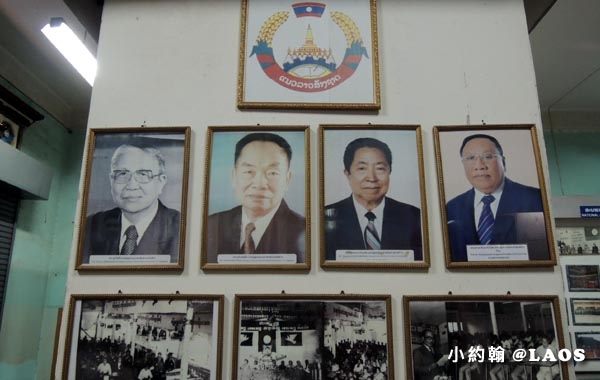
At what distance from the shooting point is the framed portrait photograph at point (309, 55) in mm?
1808

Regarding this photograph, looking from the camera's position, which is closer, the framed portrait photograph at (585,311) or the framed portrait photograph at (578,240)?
the framed portrait photograph at (585,311)

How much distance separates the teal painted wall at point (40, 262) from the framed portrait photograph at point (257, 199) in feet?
8.16

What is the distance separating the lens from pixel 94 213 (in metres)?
1.70

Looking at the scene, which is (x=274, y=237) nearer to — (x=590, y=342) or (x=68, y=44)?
(x=68, y=44)

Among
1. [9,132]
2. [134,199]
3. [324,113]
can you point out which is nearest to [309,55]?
[324,113]

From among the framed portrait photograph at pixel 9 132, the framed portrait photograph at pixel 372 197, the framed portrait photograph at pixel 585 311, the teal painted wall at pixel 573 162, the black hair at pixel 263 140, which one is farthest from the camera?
the teal painted wall at pixel 573 162

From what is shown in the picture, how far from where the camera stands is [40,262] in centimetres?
366

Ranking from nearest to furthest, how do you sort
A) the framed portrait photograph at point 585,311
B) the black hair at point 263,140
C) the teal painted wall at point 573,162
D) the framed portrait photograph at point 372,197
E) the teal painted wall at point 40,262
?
the framed portrait photograph at point 372,197 < the black hair at point 263,140 < the teal painted wall at point 40,262 < the framed portrait photograph at point 585,311 < the teal painted wall at point 573,162

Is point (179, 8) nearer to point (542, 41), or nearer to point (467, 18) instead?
point (467, 18)

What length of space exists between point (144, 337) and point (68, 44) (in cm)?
192

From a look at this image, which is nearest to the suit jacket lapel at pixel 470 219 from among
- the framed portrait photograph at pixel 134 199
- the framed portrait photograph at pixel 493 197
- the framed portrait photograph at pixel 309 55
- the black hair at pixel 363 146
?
the framed portrait photograph at pixel 493 197

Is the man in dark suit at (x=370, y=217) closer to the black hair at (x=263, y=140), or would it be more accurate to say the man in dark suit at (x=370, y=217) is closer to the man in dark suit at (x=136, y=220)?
the black hair at (x=263, y=140)

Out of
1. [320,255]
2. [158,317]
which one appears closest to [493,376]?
[320,255]

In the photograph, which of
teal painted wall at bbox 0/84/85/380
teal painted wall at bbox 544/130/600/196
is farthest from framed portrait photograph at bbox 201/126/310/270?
teal painted wall at bbox 544/130/600/196
